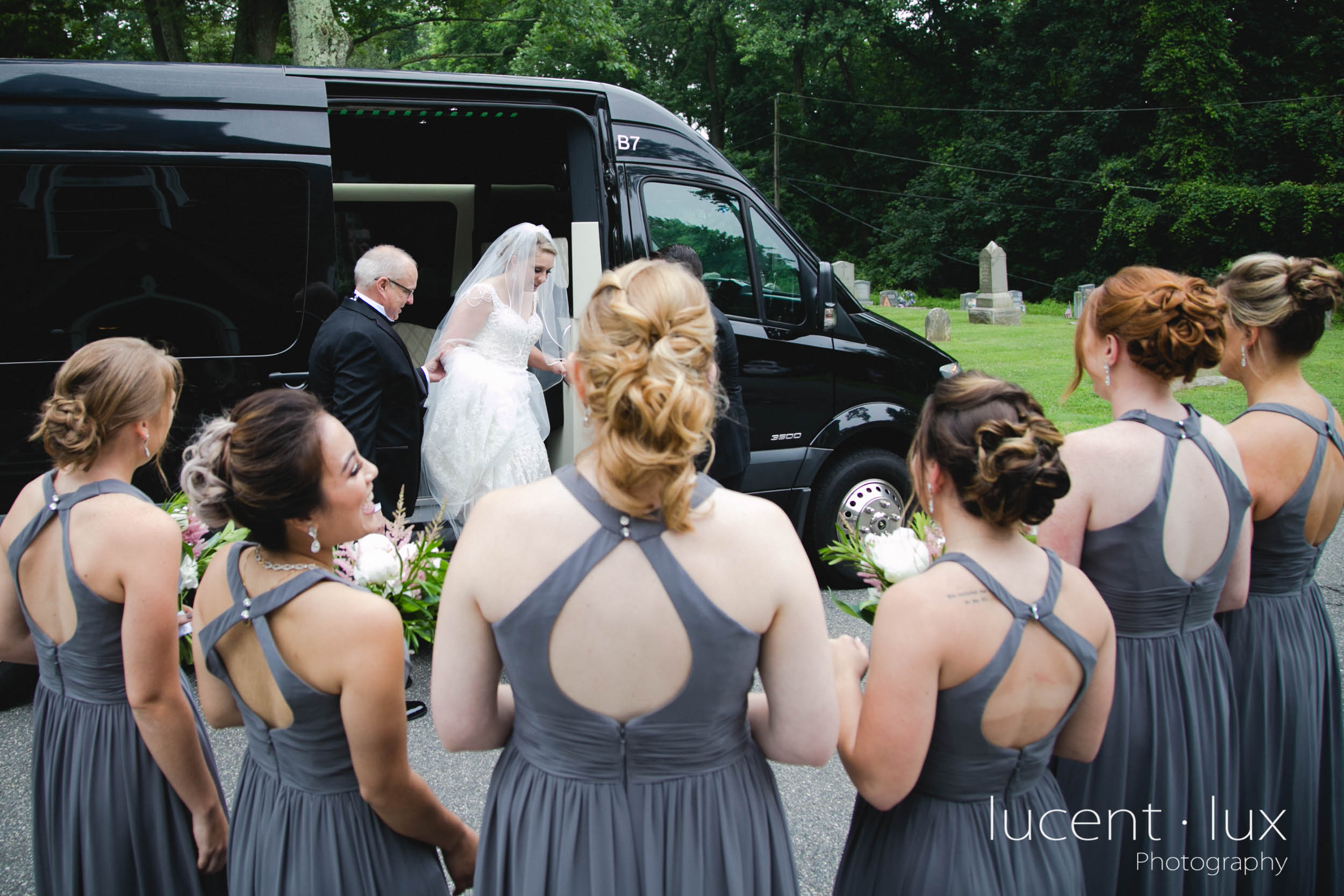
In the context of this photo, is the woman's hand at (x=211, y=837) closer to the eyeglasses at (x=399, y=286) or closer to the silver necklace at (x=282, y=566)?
the silver necklace at (x=282, y=566)

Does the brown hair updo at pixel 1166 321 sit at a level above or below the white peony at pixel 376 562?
above

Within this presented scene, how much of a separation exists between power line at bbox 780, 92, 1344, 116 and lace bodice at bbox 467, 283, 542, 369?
29470 millimetres

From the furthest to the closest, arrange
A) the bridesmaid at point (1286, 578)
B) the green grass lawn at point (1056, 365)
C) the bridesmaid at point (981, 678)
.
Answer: the green grass lawn at point (1056, 365), the bridesmaid at point (1286, 578), the bridesmaid at point (981, 678)

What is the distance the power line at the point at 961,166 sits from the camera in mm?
30784

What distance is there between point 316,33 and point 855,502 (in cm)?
1020

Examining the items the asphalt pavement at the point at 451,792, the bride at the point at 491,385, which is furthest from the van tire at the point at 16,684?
the bride at the point at 491,385

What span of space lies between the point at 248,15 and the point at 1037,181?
2820 cm

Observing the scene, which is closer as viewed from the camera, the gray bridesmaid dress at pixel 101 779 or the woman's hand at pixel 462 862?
the woman's hand at pixel 462 862

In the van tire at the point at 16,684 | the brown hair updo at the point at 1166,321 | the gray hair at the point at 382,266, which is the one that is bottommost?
the van tire at the point at 16,684

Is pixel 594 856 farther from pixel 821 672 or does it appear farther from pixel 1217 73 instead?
pixel 1217 73

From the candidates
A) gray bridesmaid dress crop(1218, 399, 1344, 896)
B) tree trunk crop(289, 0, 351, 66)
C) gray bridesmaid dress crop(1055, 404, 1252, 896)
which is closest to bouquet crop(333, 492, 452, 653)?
gray bridesmaid dress crop(1055, 404, 1252, 896)

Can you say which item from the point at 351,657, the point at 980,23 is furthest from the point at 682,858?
the point at 980,23

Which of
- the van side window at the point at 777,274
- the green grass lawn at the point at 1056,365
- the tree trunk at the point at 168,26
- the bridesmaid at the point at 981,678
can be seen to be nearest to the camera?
the bridesmaid at the point at 981,678

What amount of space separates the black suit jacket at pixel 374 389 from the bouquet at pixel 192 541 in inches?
33.8
